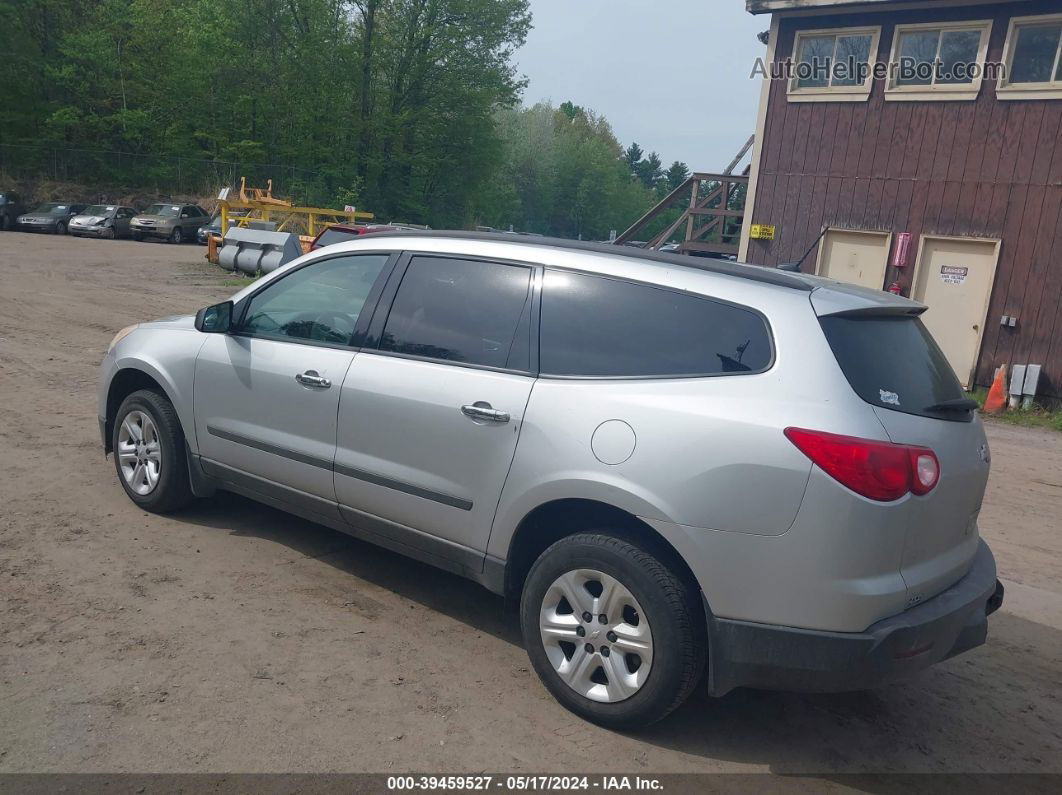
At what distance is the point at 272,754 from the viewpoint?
10.1ft

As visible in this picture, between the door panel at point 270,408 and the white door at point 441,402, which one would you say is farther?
the door panel at point 270,408

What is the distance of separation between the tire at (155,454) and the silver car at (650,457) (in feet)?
3.10

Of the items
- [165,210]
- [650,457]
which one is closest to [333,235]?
[650,457]

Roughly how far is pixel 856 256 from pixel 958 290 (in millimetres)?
1587

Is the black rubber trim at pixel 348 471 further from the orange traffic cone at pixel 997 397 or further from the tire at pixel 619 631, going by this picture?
the orange traffic cone at pixel 997 397

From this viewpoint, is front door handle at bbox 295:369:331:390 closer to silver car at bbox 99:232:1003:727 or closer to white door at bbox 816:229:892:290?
silver car at bbox 99:232:1003:727

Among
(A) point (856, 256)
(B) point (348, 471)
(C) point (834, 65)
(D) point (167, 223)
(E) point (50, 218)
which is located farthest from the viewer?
(D) point (167, 223)

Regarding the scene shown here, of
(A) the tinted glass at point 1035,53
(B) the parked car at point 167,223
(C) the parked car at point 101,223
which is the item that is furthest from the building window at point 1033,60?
(C) the parked car at point 101,223

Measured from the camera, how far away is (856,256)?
13758 millimetres

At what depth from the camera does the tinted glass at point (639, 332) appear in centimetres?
331

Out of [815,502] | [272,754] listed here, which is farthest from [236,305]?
[815,502]

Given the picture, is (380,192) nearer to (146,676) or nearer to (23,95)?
(23,95)

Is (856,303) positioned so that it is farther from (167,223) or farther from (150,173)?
(150,173)

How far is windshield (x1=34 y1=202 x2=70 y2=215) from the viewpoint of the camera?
33.2 metres
